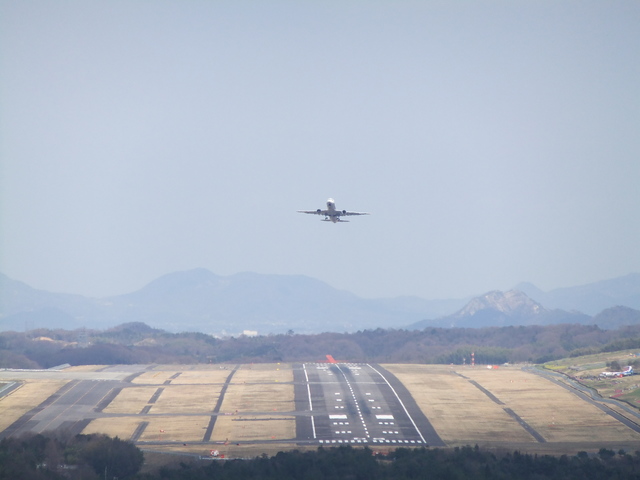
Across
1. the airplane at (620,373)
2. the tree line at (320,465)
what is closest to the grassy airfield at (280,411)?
the airplane at (620,373)

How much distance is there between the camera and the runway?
411ft

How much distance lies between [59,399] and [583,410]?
318ft

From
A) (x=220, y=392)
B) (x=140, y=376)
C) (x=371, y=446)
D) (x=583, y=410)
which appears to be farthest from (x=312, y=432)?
(x=140, y=376)

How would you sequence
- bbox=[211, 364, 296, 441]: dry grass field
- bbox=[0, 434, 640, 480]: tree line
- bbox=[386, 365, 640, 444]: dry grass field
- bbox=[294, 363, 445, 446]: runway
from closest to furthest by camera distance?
bbox=[0, 434, 640, 480]: tree line → bbox=[294, 363, 445, 446]: runway → bbox=[386, 365, 640, 444]: dry grass field → bbox=[211, 364, 296, 441]: dry grass field

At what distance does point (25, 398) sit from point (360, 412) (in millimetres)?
64610

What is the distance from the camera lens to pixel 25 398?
154 metres

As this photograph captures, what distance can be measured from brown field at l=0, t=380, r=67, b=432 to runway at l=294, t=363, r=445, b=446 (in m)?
49.0

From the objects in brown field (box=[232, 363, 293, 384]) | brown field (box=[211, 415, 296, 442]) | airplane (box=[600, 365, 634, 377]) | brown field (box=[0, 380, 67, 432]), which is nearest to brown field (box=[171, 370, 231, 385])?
brown field (box=[232, 363, 293, 384])

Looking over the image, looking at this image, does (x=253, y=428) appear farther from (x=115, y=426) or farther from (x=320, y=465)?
(x=320, y=465)

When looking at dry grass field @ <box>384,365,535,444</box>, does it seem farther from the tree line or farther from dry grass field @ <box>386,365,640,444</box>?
the tree line

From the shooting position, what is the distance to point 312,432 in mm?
127688

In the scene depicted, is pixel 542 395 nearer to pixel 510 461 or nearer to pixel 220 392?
pixel 510 461

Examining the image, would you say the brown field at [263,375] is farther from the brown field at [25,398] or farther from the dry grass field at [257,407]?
the brown field at [25,398]

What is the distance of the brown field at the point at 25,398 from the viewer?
13975 centimetres
